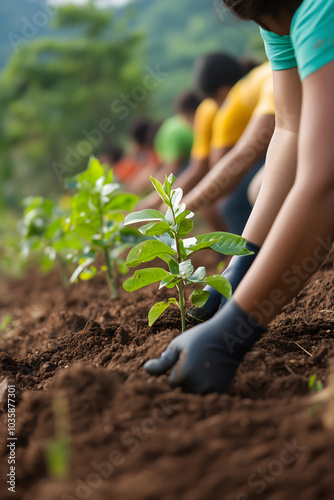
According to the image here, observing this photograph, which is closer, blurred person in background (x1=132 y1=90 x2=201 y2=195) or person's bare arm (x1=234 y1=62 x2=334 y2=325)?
person's bare arm (x1=234 y1=62 x2=334 y2=325)

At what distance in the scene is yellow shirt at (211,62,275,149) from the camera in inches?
150

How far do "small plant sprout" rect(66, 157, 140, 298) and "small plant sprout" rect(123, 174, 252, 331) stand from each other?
0.86 m

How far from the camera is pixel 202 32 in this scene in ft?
116

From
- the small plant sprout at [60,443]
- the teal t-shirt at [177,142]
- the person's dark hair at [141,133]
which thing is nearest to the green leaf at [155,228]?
the small plant sprout at [60,443]

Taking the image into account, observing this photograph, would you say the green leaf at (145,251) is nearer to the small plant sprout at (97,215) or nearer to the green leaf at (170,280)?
the green leaf at (170,280)

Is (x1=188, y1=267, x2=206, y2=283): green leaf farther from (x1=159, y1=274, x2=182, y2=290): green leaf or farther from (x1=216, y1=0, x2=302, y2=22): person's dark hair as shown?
(x1=216, y1=0, x2=302, y2=22): person's dark hair

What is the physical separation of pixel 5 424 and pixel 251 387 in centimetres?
68

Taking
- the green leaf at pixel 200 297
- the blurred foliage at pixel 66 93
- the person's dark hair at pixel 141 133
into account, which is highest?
the green leaf at pixel 200 297

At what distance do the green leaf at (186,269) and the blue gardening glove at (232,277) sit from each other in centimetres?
16

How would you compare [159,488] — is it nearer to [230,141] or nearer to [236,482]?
[236,482]

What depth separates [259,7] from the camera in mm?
1397

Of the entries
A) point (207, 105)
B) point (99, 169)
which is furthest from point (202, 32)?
point (99, 169)

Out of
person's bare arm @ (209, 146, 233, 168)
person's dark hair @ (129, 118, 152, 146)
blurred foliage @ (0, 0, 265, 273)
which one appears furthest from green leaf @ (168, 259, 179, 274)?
blurred foliage @ (0, 0, 265, 273)

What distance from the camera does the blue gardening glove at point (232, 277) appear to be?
167 centimetres
